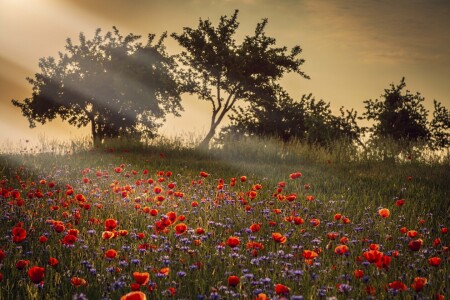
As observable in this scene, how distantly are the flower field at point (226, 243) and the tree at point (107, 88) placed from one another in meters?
26.4

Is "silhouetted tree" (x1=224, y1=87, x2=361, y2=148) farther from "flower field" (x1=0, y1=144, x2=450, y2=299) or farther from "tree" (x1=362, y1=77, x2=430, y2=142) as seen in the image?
"flower field" (x1=0, y1=144, x2=450, y2=299)

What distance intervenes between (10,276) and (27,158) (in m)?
11.3

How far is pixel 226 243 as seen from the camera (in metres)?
4.57

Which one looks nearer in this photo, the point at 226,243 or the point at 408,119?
the point at 226,243

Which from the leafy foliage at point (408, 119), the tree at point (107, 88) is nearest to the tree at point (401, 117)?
the leafy foliage at point (408, 119)

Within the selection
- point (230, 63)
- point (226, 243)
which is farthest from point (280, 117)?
point (226, 243)

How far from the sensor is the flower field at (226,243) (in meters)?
3.40

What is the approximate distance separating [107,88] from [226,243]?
3393 centimetres

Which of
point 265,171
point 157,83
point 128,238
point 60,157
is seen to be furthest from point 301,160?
point 157,83

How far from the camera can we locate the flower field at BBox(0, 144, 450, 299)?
11.2ft

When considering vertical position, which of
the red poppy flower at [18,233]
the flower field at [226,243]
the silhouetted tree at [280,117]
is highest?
the silhouetted tree at [280,117]

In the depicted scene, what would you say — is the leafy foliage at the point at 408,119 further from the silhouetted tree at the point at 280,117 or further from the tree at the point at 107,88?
the tree at the point at 107,88

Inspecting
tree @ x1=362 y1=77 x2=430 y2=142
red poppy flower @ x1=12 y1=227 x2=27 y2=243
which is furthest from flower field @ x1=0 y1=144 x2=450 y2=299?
tree @ x1=362 y1=77 x2=430 y2=142

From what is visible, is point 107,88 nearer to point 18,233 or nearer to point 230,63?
point 230,63
